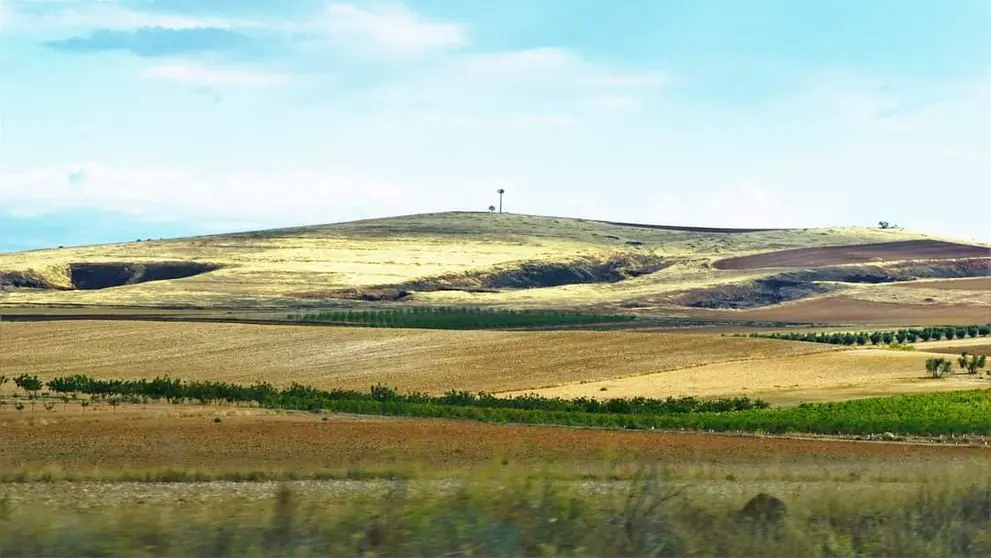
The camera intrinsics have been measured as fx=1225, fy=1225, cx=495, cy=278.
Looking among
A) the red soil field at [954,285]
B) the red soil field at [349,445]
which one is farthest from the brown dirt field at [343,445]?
the red soil field at [954,285]

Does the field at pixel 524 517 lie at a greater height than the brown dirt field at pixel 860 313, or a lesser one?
greater

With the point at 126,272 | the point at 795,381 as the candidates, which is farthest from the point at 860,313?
the point at 126,272

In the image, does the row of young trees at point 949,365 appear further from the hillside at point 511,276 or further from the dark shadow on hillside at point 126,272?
the dark shadow on hillside at point 126,272

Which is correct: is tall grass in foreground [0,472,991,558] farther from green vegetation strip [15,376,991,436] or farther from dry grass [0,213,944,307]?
dry grass [0,213,944,307]

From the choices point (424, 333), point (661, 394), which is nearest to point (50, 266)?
point (424, 333)

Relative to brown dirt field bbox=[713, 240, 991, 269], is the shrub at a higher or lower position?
lower

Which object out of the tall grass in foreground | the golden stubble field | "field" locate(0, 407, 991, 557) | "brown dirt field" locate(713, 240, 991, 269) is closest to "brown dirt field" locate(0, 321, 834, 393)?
the golden stubble field

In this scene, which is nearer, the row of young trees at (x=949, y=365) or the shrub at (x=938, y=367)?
the shrub at (x=938, y=367)
